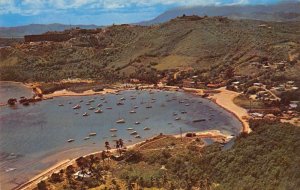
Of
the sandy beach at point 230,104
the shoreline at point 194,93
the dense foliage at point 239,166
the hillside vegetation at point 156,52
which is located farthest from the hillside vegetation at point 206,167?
the hillside vegetation at point 156,52

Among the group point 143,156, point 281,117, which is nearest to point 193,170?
point 143,156

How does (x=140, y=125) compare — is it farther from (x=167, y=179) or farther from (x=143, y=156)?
(x=167, y=179)

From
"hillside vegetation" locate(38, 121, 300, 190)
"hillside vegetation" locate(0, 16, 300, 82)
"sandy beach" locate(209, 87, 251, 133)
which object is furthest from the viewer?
"hillside vegetation" locate(0, 16, 300, 82)

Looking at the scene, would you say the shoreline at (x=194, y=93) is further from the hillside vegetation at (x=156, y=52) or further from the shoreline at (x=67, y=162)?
the hillside vegetation at (x=156, y=52)

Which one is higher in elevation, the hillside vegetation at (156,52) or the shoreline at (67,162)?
the hillside vegetation at (156,52)

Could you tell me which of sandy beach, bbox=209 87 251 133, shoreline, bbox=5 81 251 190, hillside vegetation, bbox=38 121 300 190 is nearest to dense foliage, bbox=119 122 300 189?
hillside vegetation, bbox=38 121 300 190

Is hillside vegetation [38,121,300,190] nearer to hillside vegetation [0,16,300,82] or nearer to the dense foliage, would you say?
the dense foliage
